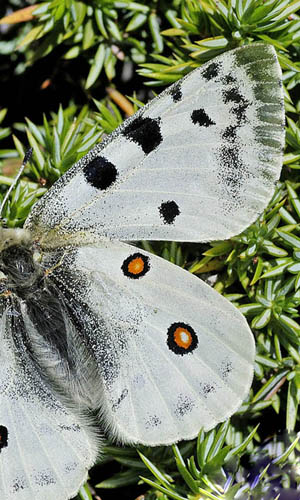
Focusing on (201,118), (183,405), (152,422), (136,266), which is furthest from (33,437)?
(201,118)

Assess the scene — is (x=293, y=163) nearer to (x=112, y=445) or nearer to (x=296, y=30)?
(x=296, y=30)

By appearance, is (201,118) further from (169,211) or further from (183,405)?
(183,405)

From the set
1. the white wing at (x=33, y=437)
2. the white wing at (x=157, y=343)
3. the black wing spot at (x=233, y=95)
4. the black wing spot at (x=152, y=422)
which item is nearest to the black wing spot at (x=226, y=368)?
the white wing at (x=157, y=343)

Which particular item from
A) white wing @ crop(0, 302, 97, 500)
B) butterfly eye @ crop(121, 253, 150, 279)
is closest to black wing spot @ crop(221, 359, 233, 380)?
butterfly eye @ crop(121, 253, 150, 279)

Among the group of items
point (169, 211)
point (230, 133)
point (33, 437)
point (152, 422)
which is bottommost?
point (152, 422)

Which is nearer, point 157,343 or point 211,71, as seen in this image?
point 211,71

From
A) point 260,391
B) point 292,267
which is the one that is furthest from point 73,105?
point 260,391
